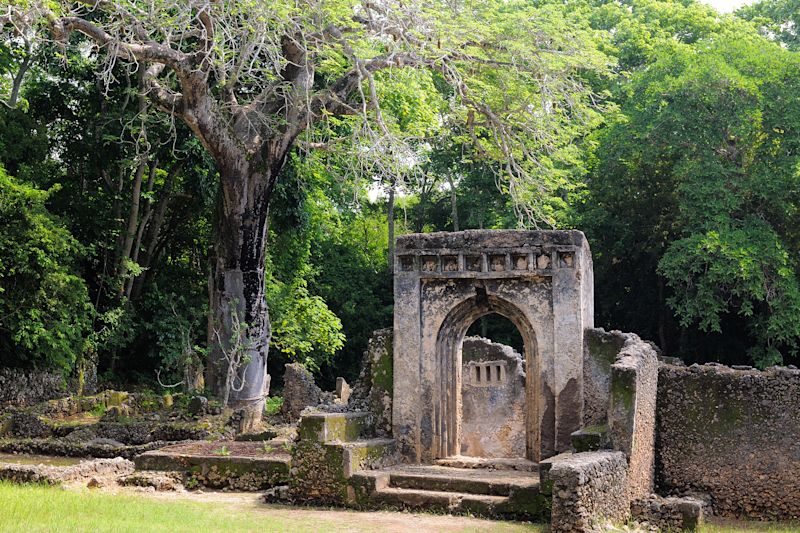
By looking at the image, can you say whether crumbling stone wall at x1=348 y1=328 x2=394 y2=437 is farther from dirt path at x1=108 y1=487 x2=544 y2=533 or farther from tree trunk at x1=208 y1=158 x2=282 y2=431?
tree trunk at x1=208 y1=158 x2=282 y2=431

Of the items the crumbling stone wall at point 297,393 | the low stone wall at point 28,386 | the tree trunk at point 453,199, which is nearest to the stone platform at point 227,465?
the crumbling stone wall at point 297,393

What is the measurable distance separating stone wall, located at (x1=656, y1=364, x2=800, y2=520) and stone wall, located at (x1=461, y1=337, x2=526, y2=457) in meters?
7.11

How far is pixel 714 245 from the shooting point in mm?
23391

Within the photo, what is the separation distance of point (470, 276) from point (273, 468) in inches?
159

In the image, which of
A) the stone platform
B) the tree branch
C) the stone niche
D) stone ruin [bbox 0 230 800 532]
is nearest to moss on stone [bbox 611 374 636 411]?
stone ruin [bbox 0 230 800 532]

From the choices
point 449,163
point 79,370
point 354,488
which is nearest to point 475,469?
point 354,488

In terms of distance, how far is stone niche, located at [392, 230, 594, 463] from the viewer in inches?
532

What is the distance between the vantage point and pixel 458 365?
14.6m

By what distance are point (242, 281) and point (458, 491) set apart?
10994 millimetres

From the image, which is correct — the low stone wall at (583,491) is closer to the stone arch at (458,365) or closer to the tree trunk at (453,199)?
the stone arch at (458,365)

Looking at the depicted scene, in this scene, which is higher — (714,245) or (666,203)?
(666,203)

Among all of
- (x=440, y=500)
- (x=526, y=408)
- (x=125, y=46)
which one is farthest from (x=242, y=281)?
(x=440, y=500)

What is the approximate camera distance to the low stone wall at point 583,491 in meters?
10.3

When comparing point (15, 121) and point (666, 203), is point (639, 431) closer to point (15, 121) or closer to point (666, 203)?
point (666, 203)
